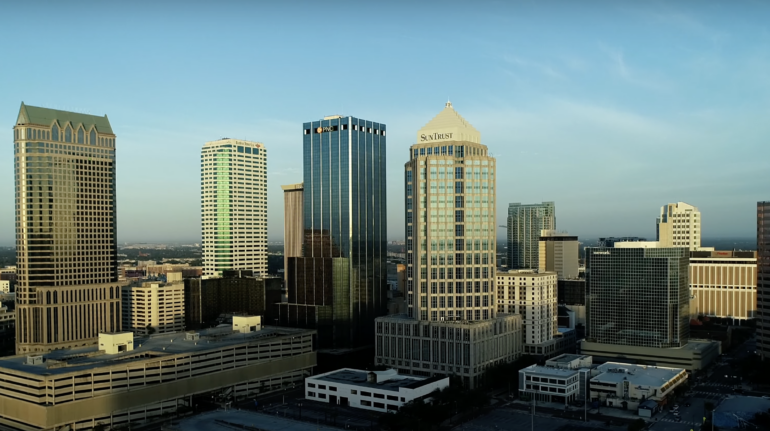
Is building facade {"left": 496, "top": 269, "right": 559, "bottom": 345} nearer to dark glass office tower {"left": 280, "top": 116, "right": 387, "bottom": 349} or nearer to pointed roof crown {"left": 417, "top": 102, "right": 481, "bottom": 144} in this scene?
dark glass office tower {"left": 280, "top": 116, "right": 387, "bottom": 349}

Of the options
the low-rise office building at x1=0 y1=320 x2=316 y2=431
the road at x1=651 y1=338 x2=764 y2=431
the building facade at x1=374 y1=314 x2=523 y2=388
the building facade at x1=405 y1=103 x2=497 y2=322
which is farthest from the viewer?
the building facade at x1=405 y1=103 x2=497 y2=322

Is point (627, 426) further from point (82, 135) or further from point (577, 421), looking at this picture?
point (82, 135)

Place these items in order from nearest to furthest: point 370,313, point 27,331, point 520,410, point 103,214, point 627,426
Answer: point 627,426
point 520,410
point 27,331
point 103,214
point 370,313

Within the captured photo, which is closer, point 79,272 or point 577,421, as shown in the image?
point 577,421

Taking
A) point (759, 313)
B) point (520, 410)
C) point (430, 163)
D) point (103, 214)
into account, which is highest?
point (430, 163)

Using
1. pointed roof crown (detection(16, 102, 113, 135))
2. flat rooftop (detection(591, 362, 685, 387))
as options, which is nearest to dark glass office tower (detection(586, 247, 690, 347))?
flat rooftop (detection(591, 362, 685, 387))

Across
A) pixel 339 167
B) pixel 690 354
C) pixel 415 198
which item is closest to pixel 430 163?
pixel 415 198

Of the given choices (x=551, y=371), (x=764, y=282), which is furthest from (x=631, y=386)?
(x=764, y=282)
